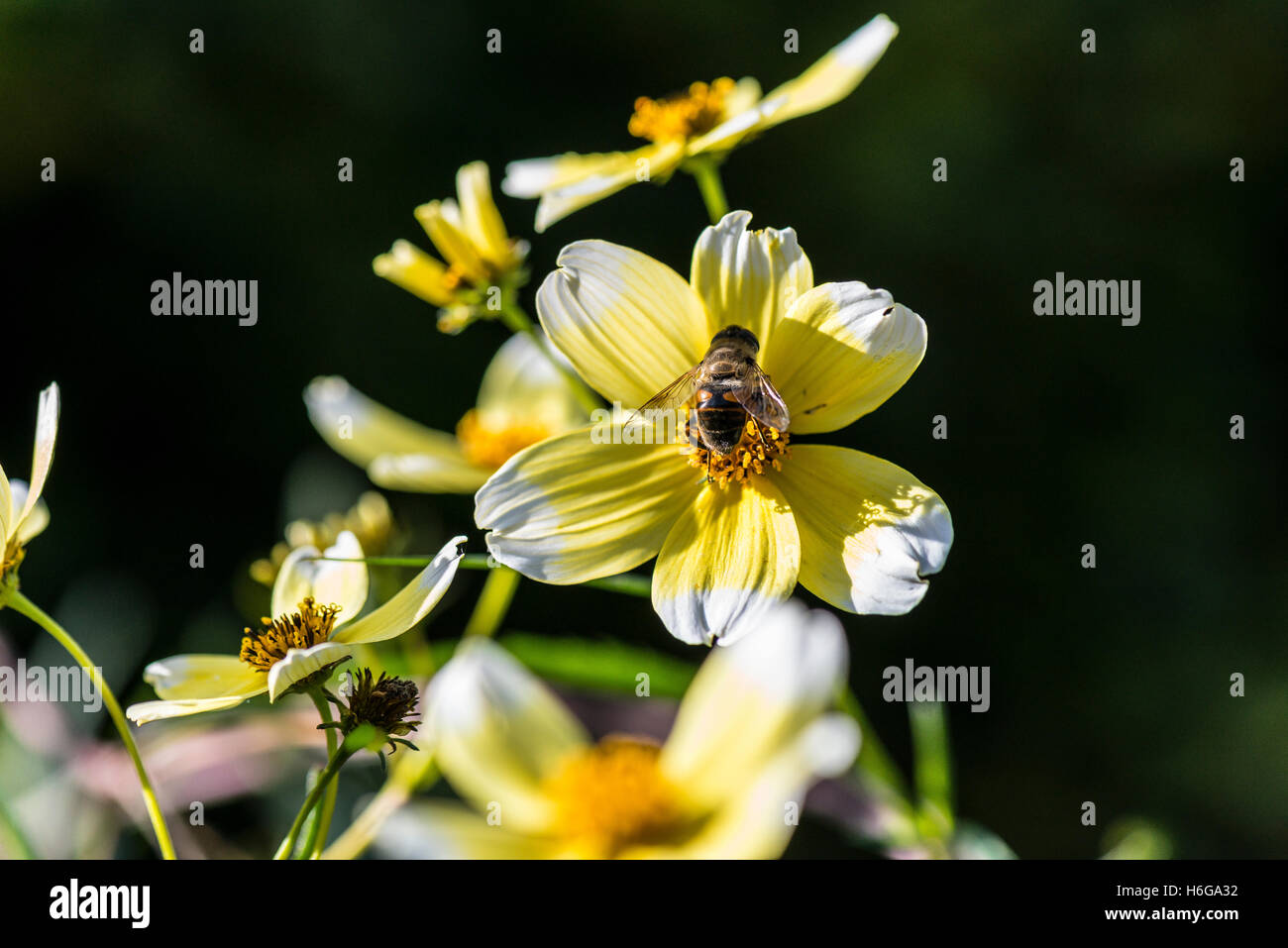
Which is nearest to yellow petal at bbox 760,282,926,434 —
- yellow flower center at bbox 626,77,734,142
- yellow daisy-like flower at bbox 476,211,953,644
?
yellow daisy-like flower at bbox 476,211,953,644

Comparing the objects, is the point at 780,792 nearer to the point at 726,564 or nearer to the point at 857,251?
the point at 726,564

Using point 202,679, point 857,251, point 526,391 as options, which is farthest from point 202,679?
point 857,251

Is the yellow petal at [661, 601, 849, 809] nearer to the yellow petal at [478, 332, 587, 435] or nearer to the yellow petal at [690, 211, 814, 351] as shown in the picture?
the yellow petal at [690, 211, 814, 351]

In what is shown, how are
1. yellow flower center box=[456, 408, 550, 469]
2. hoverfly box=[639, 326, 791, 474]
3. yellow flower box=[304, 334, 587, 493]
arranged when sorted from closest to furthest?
hoverfly box=[639, 326, 791, 474] < yellow flower box=[304, 334, 587, 493] < yellow flower center box=[456, 408, 550, 469]

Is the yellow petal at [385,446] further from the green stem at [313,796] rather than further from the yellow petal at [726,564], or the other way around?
the green stem at [313,796]

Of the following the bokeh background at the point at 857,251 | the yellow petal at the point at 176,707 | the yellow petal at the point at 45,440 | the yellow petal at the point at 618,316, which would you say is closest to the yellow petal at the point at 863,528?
the yellow petal at the point at 618,316

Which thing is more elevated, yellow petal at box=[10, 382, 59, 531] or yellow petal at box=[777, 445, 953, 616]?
yellow petal at box=[10, 382, 59, 531]
